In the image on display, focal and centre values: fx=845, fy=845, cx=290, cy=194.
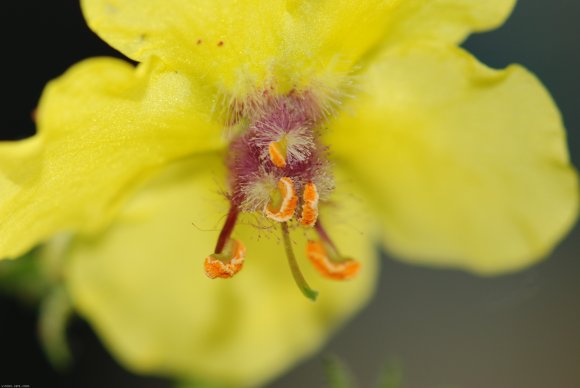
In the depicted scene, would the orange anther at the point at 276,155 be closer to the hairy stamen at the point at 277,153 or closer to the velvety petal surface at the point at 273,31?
the hairy stamen at the point at 277,153

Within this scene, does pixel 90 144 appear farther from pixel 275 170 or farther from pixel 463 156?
pixel 463 156

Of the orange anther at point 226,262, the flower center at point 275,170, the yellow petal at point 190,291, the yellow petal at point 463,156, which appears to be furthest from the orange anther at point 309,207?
the yellow petal at point 190,291

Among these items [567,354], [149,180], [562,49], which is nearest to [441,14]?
[149,180]

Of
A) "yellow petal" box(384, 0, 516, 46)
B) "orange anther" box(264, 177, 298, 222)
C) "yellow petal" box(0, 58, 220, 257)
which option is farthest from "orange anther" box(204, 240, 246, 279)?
"yellow petal" box(384, 0, 516, 46)

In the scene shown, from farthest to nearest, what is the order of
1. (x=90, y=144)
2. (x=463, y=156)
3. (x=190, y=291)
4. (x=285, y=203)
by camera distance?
(x=190, y=291), (x=463, y=156), (x=285, y=203), (x=90, y=144)

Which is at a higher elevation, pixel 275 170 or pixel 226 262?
pixel 275 170

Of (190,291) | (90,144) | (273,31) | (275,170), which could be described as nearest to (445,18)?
(273,31)

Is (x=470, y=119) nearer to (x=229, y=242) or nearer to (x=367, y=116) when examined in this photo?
(x=367, y=116)
